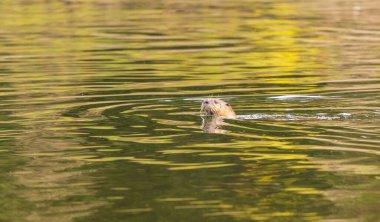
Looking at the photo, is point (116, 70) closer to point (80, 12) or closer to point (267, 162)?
point (267, 162)

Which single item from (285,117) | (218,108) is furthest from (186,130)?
(285,117)

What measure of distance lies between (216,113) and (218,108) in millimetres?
160

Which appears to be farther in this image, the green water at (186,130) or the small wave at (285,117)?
the small wave at (285,117)

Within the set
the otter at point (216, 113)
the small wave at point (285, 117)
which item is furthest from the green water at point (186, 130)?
the otter at point (216, 113)

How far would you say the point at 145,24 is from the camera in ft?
144

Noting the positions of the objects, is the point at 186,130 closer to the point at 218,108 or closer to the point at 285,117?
the point at 218,108

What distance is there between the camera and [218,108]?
17.8 metres

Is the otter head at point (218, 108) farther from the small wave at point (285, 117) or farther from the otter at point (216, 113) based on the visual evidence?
the small wave at point (285, 117)

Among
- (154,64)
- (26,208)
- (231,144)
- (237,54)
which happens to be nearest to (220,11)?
(237,54)

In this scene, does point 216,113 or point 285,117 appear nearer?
point 285,117

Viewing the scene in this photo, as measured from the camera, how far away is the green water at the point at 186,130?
12.2 meters

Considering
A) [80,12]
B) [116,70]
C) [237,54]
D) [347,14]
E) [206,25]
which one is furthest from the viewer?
[80,12]

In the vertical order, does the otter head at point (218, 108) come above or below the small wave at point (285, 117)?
above

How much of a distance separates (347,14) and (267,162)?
34180 millimetres
